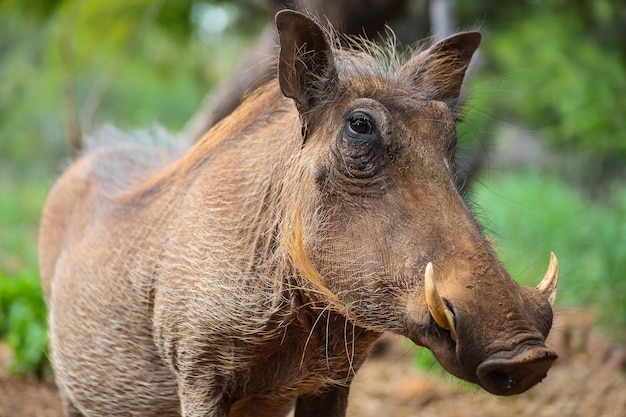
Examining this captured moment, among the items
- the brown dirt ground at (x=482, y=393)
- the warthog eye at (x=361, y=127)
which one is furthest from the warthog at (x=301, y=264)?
the brown dirt ground at (x=482, y=393)

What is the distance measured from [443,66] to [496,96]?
26.3 feet

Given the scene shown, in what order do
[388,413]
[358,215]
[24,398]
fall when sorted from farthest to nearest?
[388,413], [24,398], [358,215]

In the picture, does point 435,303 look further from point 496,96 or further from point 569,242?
point 496,96

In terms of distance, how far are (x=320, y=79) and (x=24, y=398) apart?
3.13 meters

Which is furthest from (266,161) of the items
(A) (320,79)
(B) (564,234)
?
(B) (564,234)

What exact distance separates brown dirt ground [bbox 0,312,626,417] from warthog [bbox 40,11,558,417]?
1439mm

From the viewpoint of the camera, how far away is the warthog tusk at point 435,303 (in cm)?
207

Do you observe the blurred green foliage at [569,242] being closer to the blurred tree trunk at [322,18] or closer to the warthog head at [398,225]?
the warthog head at [398,225]

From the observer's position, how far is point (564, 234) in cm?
888

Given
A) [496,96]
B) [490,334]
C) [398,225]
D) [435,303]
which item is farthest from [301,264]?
[496,96]

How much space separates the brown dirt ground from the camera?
15.5 ft

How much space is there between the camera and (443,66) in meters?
2.96

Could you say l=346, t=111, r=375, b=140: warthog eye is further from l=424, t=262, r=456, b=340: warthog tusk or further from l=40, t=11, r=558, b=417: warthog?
l=424, t=262, r=456, b=340: warthog tusk

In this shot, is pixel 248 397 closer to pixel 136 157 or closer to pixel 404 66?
pixel 404 66
